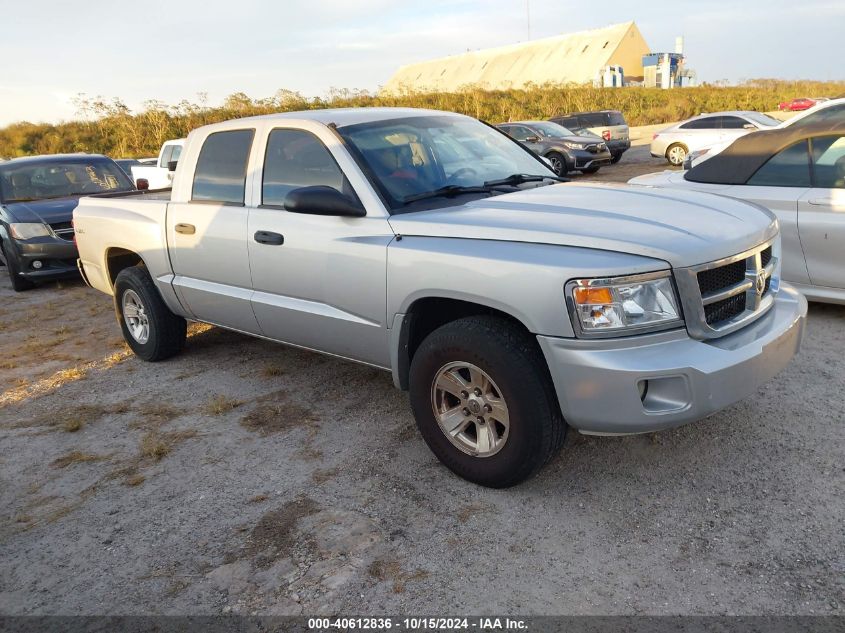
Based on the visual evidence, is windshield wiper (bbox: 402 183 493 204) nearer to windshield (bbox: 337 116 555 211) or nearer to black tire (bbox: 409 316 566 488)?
windshield (bbox: 337 116 555 211)

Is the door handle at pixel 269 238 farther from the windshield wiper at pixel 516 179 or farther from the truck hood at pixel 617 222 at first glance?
the windshield wiper at pixel 516 179

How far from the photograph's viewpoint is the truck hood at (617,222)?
297 cm

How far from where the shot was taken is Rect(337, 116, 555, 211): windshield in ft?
12.8

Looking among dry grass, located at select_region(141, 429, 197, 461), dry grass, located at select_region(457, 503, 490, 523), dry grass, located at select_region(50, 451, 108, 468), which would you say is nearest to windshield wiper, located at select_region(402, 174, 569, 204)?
dry grass, located at select_region(457, 503, 490, 523)

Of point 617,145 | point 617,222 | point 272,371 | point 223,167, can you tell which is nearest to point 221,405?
point 272,371

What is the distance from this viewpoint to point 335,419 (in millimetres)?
4363

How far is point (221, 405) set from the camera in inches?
184

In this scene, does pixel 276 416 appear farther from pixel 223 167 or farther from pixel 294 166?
pixel 223 167

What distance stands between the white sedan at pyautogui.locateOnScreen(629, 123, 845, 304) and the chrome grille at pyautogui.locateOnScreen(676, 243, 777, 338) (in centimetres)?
225

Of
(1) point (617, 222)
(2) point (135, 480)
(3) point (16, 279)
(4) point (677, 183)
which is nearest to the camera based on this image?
(1) point (617, 222)

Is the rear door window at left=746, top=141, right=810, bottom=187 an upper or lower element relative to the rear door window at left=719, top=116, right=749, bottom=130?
lower

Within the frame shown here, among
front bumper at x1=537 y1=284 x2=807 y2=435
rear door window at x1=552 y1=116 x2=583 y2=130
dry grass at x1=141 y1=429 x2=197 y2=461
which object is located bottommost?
dry grass at x1=141 y1=429 x2=197 y2=461

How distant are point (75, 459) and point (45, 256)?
19.2 ft

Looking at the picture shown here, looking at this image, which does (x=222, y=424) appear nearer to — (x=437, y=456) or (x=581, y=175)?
(x=437, y=456)
